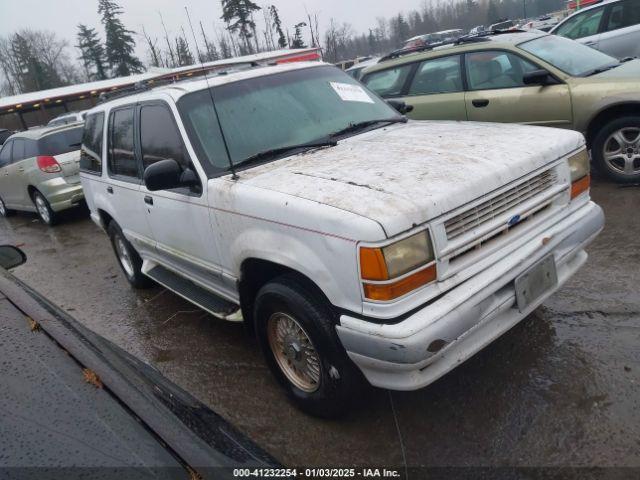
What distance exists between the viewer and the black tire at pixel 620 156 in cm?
525

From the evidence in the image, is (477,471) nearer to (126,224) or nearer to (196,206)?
(196,206)

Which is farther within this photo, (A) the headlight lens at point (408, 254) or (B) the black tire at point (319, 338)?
(B) the black tire at point (319, 338)

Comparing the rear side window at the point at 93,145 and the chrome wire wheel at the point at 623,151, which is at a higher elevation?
the rear side window at the point at 93,145

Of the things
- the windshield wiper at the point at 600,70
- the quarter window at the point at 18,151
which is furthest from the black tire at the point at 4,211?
the windshield wiper at the point at 600,70

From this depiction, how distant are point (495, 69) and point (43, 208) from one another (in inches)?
305

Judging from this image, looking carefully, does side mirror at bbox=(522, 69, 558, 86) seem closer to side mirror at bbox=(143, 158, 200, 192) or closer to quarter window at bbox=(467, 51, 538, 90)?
quarter window at bbox=(467, 51, 538, 90)

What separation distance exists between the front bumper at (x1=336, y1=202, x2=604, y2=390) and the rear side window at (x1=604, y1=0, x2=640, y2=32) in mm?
8515

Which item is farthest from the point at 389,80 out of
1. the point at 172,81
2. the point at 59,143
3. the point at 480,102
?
the point at 59,143

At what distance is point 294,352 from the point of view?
2.87m

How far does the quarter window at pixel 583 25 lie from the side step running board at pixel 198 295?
9048 mm

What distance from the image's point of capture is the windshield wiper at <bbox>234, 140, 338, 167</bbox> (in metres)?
3.18

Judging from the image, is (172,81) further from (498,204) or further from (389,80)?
(389,80)

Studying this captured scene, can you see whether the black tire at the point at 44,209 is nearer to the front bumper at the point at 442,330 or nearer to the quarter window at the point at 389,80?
the quarter window at the point at 389,80

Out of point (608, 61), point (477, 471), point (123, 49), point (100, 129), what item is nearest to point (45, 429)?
point (477, 471)
